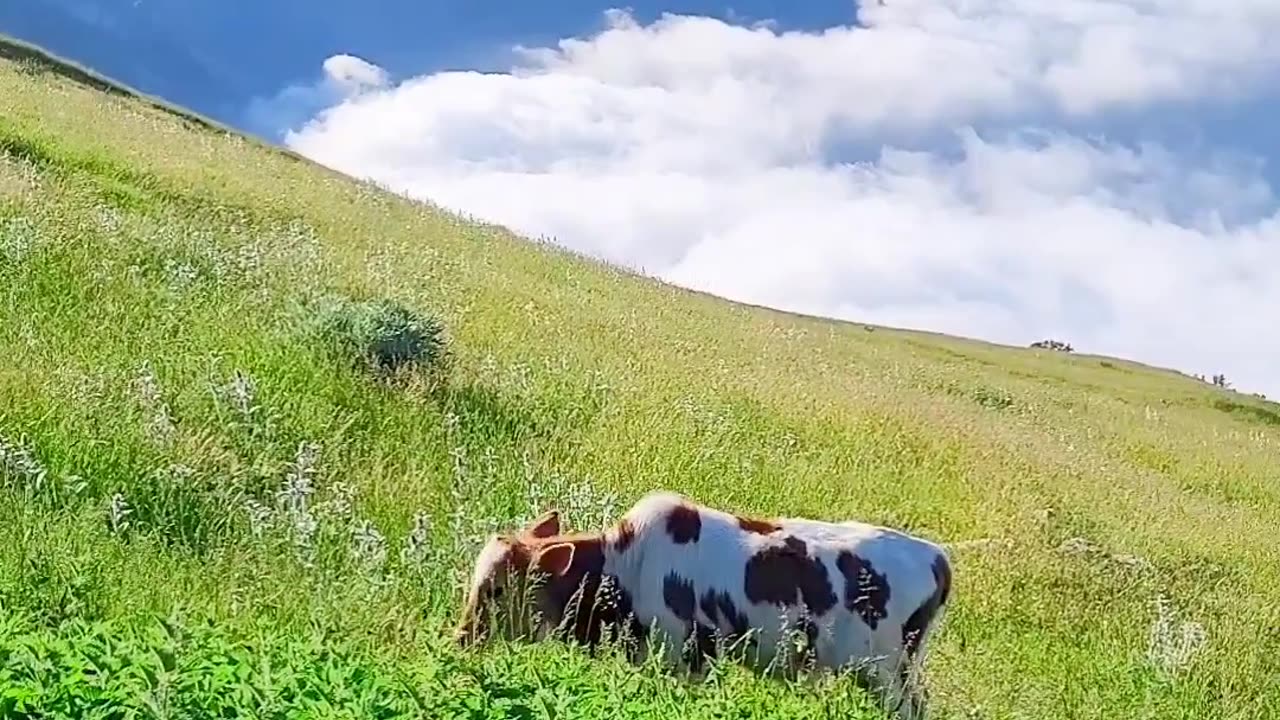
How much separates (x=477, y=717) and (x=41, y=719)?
1.47m

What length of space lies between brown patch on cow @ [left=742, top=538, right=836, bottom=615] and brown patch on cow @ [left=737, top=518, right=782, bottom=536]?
6.5 inches

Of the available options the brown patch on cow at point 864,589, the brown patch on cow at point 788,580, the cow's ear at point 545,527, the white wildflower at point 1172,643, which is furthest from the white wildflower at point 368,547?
the white wildflower at point 1172,643

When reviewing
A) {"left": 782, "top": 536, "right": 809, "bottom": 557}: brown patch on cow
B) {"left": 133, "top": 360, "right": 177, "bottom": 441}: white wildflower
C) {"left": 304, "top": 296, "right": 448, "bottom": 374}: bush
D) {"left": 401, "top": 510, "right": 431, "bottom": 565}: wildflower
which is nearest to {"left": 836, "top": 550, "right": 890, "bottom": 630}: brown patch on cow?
{"left": 782, "top": 536, "right": 809, "bottom": 557}: brown patch on cow

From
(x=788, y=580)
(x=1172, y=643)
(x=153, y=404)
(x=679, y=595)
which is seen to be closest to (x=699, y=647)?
(x=679, y=595)

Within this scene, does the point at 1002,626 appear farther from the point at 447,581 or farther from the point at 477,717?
the point at 477,717

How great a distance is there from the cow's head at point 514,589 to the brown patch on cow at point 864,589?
5.06ft

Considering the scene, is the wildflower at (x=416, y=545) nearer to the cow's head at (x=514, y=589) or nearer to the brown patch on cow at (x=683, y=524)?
the cow's head at (x=514, y=589)

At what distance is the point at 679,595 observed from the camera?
8.04 metres

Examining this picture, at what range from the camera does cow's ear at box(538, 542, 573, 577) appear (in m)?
7.71

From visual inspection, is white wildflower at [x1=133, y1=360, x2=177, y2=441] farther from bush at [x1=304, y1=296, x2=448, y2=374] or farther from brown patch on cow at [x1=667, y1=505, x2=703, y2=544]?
brown patch on cow at [x1=667, y1=505, x2=703, y2=544]

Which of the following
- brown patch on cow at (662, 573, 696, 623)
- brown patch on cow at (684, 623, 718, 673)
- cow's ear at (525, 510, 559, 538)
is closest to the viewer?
brown patch on cow at (684, 623, 718, 673)

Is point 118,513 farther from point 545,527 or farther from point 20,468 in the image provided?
point 545,527

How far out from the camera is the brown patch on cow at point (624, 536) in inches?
317

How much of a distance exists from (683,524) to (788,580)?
637 mm
